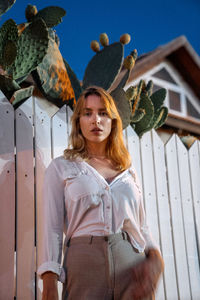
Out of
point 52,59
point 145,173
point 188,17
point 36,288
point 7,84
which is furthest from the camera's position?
point 188,17

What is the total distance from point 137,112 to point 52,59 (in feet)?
3.02

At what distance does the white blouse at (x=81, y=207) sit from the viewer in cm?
212

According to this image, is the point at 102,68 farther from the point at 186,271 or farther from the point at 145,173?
the point at 186,271

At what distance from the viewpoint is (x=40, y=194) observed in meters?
2.78

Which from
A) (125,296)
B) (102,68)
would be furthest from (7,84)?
(125,296)

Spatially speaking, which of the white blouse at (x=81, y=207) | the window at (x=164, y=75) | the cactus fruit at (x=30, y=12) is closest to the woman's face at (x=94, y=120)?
the white blouse at (x=81, y=207)

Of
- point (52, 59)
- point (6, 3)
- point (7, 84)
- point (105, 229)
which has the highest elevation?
point (6, 3)

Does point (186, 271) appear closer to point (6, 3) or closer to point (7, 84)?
point (7, 84)

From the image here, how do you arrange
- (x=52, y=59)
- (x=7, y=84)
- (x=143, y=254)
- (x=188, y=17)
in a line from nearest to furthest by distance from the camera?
(x=143, y=254)
(x=7, y=84)
(x=52, y=59)
(x=188, y=17)

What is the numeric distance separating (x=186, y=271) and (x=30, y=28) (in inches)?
95.8

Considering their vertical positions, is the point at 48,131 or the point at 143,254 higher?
the point at 48,131

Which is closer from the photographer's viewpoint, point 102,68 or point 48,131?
point 48,131

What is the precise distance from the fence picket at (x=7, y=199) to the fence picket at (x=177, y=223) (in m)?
1.65

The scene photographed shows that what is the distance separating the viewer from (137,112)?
12.2ft
